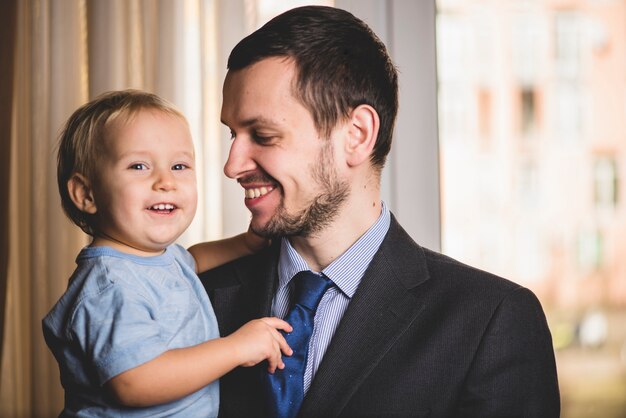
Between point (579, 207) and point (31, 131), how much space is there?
2012 millimetres

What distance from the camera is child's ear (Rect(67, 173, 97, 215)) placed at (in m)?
1.62

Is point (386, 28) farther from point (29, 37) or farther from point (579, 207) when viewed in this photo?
point (29, 37)

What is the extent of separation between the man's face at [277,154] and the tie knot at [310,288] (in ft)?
0.34

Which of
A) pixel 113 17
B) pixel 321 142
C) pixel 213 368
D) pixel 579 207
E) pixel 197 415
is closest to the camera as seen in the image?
pixel 213 368

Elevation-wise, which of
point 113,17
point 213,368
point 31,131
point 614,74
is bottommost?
point 213,368

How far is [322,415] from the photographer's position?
4.84ft

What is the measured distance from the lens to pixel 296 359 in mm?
1543

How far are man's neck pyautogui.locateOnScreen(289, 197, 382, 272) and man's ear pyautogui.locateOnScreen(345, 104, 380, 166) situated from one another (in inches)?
4.8

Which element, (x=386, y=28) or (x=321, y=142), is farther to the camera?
(x=386, y=28)

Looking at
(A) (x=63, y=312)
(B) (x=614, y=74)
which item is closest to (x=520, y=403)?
(A) (x=63, y=312)

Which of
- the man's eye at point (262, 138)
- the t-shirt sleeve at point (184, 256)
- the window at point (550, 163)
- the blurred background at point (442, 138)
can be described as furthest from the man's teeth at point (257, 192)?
the window at point (550, 163)

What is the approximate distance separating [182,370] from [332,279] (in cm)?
42

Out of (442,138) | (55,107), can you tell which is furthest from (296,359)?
(55,107)

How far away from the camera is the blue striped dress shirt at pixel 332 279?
159 cm
